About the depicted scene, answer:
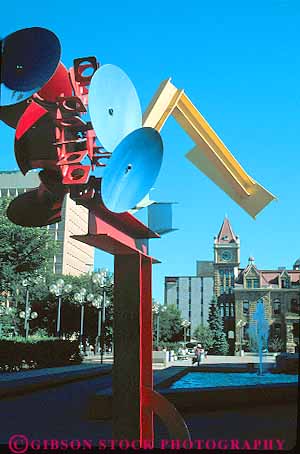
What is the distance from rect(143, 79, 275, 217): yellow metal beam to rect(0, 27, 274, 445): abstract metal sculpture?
714mm

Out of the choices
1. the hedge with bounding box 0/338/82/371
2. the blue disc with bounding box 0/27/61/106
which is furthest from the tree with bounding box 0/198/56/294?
the blue disc with bounding box 0/27/61/106

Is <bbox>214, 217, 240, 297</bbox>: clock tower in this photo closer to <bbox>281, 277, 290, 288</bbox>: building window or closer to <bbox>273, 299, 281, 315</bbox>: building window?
<bbox>281, 277, 290, 288</bbox>: building window

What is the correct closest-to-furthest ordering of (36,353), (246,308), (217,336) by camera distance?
(36,353)
(217,336)
(246,308)

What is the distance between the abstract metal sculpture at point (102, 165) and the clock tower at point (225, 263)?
47.4 meters

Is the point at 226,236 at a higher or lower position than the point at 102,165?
higher

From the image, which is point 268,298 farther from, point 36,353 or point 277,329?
point 36,353

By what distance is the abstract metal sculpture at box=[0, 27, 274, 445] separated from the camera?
3.55 meters

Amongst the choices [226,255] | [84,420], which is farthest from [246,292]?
[84,420]

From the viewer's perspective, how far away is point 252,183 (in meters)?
5.59

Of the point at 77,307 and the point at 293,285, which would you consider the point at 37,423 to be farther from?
the point at 293,285

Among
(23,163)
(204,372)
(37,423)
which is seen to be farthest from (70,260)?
(23,163)

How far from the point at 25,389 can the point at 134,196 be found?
849cm

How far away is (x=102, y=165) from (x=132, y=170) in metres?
0.23

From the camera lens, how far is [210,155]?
555 centimetres
